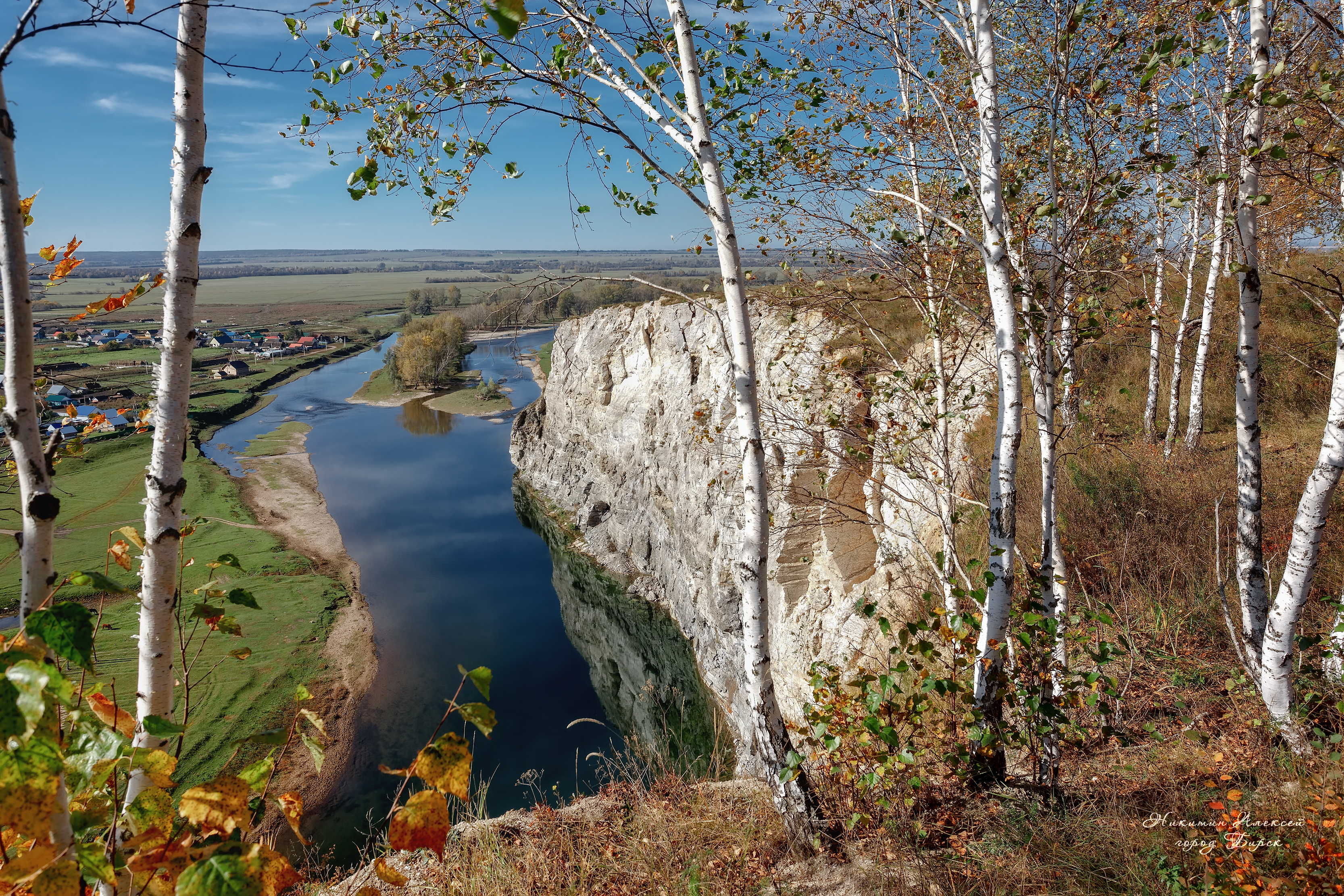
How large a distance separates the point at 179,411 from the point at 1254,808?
5003mm

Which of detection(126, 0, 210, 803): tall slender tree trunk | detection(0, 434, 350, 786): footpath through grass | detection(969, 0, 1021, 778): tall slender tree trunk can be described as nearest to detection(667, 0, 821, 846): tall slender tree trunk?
detection(969, 0, 1021, 778): tall slender tree trunk

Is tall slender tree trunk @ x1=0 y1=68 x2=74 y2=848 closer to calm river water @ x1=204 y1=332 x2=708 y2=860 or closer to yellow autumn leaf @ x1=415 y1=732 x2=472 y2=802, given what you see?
yellow autumn leaf @ x1=415 y1=732 x2=472 y2=802

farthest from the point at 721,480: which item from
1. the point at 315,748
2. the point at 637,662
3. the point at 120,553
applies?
the point at 315,748

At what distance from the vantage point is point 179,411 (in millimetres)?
2057

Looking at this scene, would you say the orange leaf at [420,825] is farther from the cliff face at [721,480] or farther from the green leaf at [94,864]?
the cliff face at [721,480]

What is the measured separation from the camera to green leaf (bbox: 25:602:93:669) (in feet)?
4.32

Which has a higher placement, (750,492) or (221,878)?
(750,492)

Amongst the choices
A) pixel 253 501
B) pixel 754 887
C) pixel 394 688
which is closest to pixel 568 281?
pixel 754 887

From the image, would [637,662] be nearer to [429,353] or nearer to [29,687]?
Answer: [29,687]

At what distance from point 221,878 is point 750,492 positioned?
109 inches

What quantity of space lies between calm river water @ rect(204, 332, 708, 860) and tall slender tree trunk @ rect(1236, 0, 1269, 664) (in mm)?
4412

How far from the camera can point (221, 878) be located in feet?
4.69

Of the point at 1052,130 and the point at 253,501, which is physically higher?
the point at 1052,130

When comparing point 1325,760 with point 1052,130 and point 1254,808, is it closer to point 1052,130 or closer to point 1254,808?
point 1254,808
